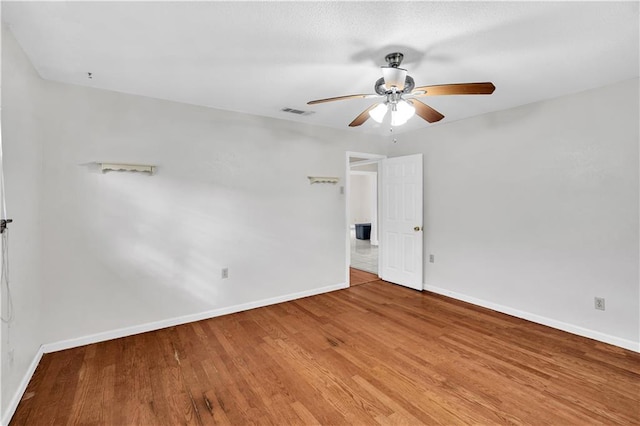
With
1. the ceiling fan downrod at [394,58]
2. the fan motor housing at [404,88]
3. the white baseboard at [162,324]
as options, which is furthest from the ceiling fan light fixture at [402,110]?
the white baseboard at [162,324]

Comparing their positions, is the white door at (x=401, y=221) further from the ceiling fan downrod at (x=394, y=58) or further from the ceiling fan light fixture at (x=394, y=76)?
the ceiling fan light fixture at (x=394, y=76)

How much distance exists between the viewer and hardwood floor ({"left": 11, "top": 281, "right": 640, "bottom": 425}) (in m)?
1.91

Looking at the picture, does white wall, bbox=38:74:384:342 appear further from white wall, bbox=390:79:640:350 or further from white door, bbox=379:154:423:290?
white wall, bbox=390:79:640:350

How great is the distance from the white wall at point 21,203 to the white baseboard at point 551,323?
173 inches

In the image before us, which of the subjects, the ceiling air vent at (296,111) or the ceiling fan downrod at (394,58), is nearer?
the ceiling fan downrod at (394,58)

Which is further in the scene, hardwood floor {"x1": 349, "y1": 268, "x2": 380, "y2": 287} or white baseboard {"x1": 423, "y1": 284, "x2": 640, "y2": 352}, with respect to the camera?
hardwood floor {"x1": 349, "y1": 268, "x2": 380, "y2": 287}

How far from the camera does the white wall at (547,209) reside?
2.76m

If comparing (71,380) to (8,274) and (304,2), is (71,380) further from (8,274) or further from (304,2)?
(304,2)

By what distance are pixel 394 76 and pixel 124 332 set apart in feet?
11.0

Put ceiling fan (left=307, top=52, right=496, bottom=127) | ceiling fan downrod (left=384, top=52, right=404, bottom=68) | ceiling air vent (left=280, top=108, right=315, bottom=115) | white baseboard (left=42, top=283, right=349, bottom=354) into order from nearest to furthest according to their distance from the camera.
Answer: ceiling fan (left=307, top=52, right=496, bottom=127)
ceiling fan downrod (left=384, top=52, right=404, bottom=68)
white baseboard (left=42, top=283, right=349, bottom=354)
ceiling air vent (left=280, top=108, right=315, bottom=115)

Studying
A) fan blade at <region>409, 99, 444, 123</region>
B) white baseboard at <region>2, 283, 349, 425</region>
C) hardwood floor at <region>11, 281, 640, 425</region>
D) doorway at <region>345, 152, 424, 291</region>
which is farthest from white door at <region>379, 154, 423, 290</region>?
fan blade at <region>409, 99, 444, 123</region>

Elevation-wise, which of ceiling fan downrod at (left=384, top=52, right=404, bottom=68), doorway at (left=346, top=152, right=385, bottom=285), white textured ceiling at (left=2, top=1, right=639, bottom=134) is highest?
white textured ceiling at (left=2, top=1, right=639, bottom=134)

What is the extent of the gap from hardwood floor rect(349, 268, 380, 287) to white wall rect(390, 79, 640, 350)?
3.67 ft

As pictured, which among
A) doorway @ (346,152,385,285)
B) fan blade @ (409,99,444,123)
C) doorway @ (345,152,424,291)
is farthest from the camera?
doorway @ (346,152,385,285)
